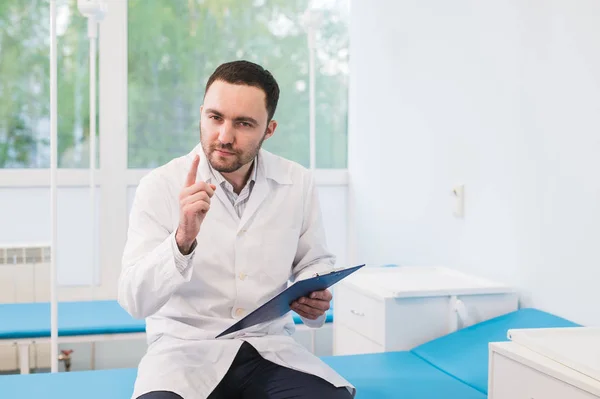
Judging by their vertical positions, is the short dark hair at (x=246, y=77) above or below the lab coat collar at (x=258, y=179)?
above

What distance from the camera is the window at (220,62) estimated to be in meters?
4.07

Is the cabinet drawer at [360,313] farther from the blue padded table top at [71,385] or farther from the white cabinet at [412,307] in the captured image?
the blue padded table top at [71,385]

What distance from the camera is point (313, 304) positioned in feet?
5.87

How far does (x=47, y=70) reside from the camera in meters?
3.88

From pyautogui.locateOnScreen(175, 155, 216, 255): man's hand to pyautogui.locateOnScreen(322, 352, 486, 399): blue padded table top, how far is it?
742mm

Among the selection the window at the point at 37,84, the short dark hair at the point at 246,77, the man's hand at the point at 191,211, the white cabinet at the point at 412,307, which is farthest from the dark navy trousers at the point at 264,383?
the window at the point at 37,84

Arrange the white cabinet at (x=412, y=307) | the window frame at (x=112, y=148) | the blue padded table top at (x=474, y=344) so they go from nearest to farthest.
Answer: the blue padded table top at (x=474, y=344), the white cabinet at (x=412, y=307), the window frame at (x=112, y=148)

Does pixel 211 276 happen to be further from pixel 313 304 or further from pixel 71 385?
pixel 71 385

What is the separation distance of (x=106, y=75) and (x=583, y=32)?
2526mm

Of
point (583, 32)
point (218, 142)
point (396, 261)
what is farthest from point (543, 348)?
point (396, 261)

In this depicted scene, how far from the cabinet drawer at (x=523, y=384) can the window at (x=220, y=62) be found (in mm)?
2702

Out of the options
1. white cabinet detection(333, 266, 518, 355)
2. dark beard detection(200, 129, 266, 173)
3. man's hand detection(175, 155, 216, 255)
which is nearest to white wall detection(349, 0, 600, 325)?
white cabinet detection(333, 266, 518, 355)

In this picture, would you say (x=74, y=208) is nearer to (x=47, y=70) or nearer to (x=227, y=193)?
(x=47, y=70)

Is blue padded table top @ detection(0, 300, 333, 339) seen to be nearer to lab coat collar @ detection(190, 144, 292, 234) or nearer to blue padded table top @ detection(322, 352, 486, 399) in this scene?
blue padded table top @ detection(322, 352, 486, 399)
